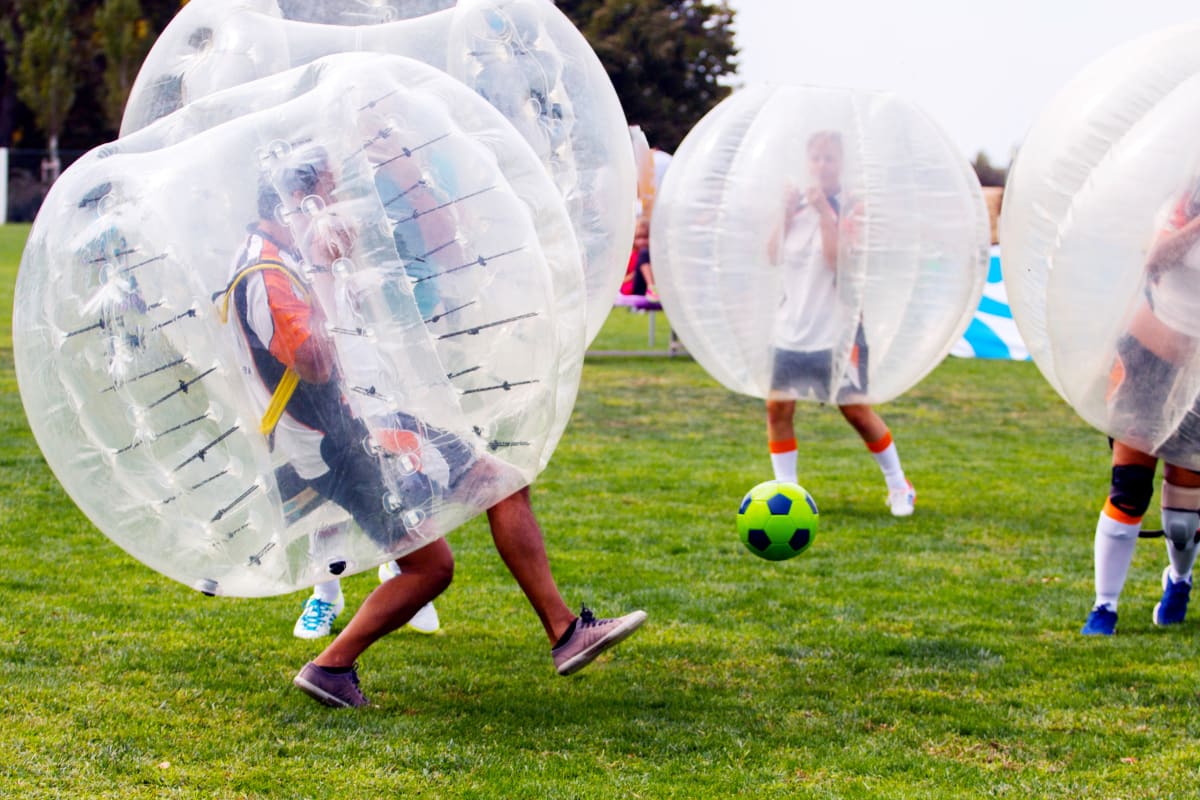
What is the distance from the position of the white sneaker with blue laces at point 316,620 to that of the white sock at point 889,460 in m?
3.56

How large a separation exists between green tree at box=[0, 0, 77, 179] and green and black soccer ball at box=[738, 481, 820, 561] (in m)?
45.2

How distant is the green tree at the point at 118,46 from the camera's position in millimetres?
46094

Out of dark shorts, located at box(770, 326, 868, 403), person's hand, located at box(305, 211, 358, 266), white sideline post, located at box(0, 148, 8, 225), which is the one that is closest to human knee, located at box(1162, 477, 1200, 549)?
dark shorts, located at box(770, 326, 868, 403)

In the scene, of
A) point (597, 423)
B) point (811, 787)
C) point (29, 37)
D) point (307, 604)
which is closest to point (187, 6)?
point (307, 604)

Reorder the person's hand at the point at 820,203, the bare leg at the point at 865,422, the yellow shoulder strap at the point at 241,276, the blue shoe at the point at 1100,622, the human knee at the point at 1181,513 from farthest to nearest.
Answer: the bare leg at the point at 865,422 < the person's hand at the point at 820,203 < the blue shoe at the point at 1100,622 < the human knee at the point at 1181,513 < the yellow shoulder strap at the point at 241,276

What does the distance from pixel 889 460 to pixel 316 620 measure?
148 inches

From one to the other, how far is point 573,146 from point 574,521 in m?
3.18

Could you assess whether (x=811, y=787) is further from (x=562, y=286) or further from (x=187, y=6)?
(x=187, y=6)

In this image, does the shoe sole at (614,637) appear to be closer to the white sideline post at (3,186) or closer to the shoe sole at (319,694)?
the shoe sole at (319,694)

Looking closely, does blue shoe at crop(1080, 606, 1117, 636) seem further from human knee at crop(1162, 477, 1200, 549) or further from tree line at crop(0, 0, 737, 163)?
tree line at crop(0, 0, 737, 163)

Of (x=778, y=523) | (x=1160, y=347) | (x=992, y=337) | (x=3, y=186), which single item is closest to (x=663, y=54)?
(x=3, y=186)

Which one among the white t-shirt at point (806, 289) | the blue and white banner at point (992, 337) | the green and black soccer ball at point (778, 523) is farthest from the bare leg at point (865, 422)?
the blue and white banner at point (992, 337)

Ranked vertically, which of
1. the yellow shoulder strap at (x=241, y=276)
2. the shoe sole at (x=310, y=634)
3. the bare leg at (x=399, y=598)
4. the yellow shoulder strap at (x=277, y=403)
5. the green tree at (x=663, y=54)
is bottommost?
the green tree at (x=663, y=54)

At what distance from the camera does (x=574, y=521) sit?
25.1 ft
